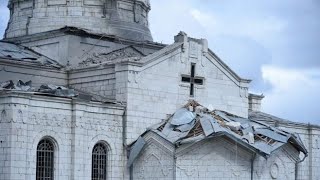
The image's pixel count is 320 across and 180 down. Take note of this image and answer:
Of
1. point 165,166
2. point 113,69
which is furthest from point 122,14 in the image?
point 165,166

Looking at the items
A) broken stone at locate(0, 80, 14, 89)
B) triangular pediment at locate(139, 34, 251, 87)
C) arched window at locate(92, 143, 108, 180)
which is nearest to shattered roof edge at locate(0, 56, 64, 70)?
broken stone at locate(0, 80, 14, 89)

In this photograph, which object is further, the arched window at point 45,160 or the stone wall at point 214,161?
the stone wall at point 214,161

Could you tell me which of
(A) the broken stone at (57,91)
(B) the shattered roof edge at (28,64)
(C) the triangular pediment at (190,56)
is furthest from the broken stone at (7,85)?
(C) the triangular pediment at (190,56)

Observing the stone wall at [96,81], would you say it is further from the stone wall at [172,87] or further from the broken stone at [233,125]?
the broken stone at [233,125]

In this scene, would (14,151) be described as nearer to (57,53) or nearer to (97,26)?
(57,53)

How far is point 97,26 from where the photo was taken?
45969 mm

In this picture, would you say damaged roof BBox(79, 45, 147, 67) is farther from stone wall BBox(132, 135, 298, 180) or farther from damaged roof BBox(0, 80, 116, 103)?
stone wall BBox(132, 135, 298, 180)

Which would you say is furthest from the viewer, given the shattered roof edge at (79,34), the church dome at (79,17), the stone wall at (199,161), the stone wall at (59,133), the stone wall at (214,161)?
the church dome at (79,17)

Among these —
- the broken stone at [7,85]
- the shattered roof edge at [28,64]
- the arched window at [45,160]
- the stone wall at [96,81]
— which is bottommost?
the arched window at [45,160]

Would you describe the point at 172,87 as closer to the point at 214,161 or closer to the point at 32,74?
the point at 214,161

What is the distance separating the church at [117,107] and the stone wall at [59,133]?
0.05 m

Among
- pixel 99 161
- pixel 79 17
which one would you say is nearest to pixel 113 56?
pixel 79 17

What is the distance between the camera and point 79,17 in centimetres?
4584

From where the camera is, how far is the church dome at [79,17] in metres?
45.9
